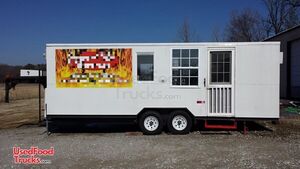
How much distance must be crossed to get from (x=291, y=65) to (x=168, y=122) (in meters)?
14.4

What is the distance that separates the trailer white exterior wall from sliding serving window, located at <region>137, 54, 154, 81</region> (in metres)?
0.13

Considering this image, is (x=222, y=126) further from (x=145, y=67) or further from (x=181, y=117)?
(x=145, y=67)

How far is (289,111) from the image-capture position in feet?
47.9

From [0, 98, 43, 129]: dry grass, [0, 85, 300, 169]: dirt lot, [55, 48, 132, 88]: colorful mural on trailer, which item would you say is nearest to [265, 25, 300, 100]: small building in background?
[0, 85, 300, 169]: dirt lot

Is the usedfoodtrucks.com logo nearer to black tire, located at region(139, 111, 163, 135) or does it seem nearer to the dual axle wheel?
black tire, located at region(139, 111, 163, 135)

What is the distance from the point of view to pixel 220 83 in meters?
9.41

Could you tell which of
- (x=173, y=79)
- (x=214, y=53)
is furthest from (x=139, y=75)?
(x=214, y=53)

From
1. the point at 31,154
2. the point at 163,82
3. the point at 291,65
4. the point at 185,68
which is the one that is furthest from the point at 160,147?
the point at 291,65

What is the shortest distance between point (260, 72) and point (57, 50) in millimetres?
6399

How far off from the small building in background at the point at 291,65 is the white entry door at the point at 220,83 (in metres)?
12.1

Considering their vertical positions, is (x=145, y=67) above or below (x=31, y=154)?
above

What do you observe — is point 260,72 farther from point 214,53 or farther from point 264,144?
point 264,144

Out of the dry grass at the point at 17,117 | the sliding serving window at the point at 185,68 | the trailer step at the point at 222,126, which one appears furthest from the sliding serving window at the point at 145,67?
the dry grass at the point at 17,117

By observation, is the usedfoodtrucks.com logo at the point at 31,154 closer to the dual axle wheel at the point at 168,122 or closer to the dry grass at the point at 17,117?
the dual axle wheel at the point at 168,122
